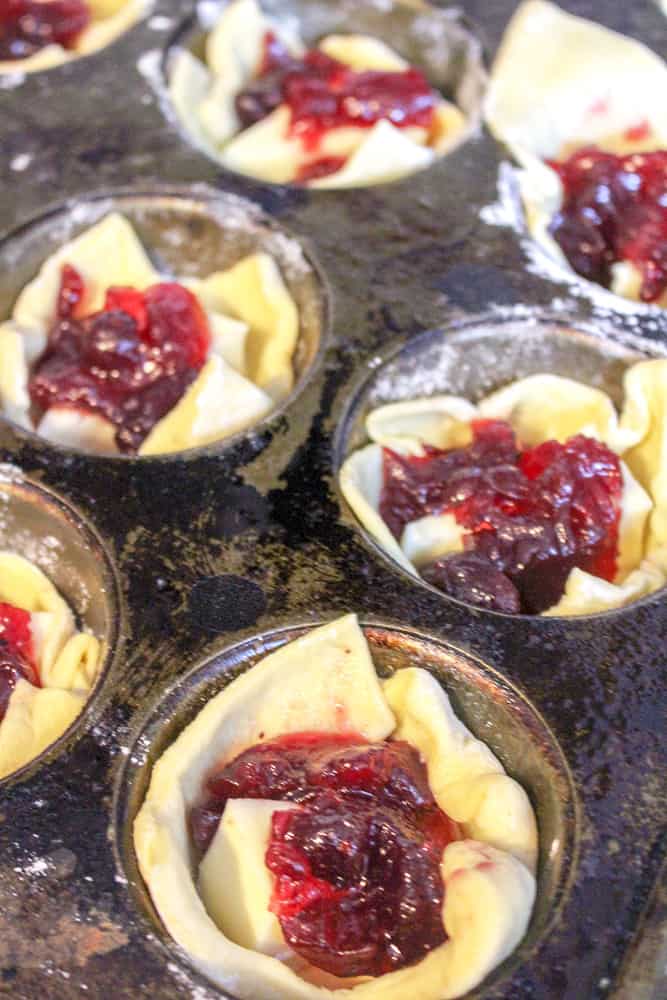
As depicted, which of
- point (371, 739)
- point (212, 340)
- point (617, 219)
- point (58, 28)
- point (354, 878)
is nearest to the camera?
point (354, 878)

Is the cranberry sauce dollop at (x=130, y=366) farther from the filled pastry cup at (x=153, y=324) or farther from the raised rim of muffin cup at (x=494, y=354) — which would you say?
the raised rim of muffin cup at (x=494, y=354)

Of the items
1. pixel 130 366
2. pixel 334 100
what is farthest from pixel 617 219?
pixel 130 366

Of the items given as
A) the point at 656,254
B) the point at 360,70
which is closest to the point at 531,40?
the point at 360,70

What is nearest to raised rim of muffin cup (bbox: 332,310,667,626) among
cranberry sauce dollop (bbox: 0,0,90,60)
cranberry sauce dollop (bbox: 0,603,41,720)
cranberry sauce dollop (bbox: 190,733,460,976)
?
cranberry sauce dollop (bbox: 0,603,41,720)

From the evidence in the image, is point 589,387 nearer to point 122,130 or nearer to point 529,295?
point 529,295

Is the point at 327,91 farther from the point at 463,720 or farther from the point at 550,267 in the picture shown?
the point at 463,720
